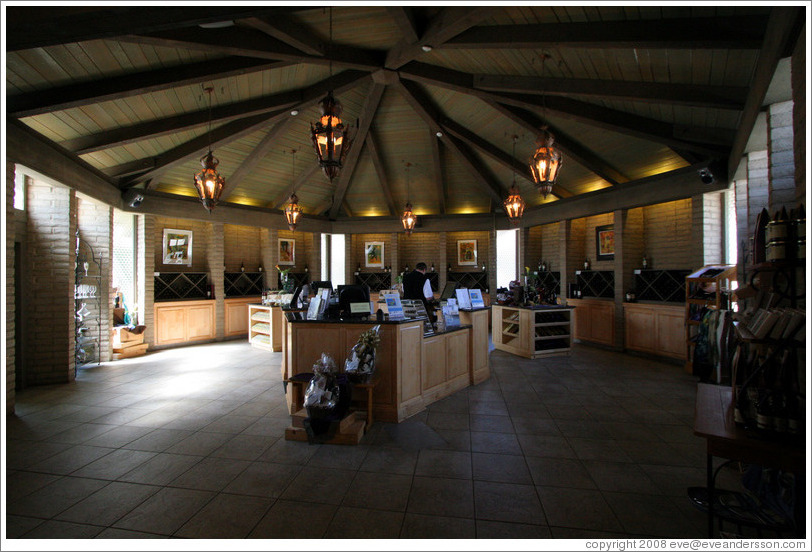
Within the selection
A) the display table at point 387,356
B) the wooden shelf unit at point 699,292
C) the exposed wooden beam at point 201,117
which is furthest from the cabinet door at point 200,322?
the wooden shelf unit at point 699,292

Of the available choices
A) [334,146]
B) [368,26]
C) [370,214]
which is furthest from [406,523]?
[370,214]

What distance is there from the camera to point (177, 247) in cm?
979

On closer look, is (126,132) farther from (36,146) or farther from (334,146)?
(334,146)

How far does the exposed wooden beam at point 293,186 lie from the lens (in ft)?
33.3

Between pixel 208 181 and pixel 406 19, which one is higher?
pixel 406 19

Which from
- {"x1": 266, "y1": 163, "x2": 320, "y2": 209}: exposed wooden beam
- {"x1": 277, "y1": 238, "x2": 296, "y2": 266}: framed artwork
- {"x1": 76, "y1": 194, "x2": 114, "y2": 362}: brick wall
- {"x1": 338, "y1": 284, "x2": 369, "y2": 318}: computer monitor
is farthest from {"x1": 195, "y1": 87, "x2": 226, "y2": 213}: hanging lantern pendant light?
{"x1": 277, "y1": 238, "x2": 296, "y2": 266}: framed artwork

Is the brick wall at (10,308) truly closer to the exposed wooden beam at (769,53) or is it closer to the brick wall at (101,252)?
the brick wall at (101,252)

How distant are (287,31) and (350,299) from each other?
331 cm

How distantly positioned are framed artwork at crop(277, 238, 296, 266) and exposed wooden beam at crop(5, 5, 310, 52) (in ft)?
29.3

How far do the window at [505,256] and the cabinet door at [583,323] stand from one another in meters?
2.80

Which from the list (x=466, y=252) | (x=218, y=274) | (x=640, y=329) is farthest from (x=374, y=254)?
(x=640, y=329)

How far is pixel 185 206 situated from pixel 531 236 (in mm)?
9862

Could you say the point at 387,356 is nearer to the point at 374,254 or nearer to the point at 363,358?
the point at 363,358

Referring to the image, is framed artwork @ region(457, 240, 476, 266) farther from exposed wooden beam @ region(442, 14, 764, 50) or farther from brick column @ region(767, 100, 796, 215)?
brick column @ region(767, 100, 796, 215)
